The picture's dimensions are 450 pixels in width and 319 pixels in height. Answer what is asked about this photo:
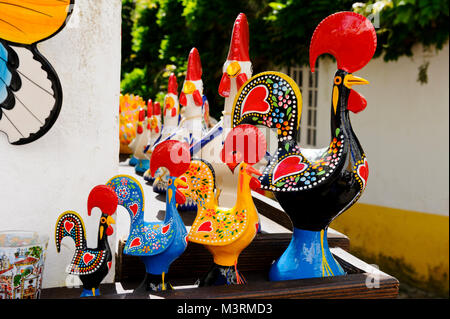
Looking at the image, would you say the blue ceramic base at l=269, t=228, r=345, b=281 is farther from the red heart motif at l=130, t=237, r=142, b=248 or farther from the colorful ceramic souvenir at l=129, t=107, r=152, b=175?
the colorful ceramic souvenir at l=129, t=107, r=152, b=175

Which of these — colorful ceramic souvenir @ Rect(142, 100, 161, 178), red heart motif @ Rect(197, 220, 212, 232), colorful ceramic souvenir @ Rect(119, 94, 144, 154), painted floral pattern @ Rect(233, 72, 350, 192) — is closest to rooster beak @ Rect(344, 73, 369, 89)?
painted floral pattern @ Rect(233, 72, 350, 192)

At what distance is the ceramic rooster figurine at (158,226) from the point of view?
3.66ft

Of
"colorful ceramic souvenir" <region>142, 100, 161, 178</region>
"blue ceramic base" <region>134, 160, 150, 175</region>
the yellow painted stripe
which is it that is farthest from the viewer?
the yellow painted stripe

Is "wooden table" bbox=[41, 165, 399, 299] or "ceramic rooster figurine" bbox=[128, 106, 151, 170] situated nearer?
"wooden table" bbox=[41, 165, 399, 299]

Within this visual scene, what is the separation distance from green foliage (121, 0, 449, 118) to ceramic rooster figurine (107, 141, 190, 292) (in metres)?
1.39

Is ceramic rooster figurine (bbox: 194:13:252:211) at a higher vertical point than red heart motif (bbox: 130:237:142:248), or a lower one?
higher

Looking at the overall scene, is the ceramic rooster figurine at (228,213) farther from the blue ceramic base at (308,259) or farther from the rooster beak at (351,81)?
the rooster beak at (351,81)

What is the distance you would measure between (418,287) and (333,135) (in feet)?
10.3

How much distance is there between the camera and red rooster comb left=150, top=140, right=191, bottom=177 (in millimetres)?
1120

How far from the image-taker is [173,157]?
112 cm

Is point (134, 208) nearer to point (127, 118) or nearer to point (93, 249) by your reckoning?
point (93, 249)

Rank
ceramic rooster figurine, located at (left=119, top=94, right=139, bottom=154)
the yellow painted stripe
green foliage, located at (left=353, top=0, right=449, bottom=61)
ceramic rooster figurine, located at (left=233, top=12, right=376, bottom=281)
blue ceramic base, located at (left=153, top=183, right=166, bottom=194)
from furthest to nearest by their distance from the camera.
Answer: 1. ceramic rooster figurine, located at (left=119, top=94, right=139, bottom=154)
2. the yellow painted stripe
3. green foliage, located at (left=353, top=0, right=449, bottom=61)
4. blue ceramic base, located at (left=153, top=183, right=166, bottom=194)
5. ceramic rooster figurine, located at (left=233, top=12, right=376, bottom=281)

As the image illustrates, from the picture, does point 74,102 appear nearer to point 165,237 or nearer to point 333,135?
point 165,237
